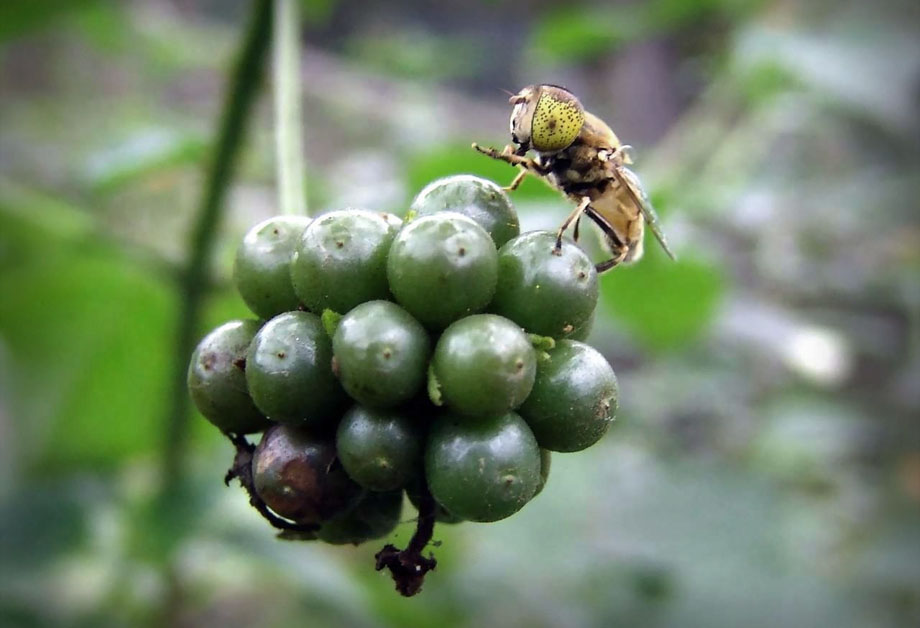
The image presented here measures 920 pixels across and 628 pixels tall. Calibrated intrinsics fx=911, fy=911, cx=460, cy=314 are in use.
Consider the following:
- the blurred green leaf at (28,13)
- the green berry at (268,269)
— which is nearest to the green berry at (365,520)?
the green berry at (268,269)

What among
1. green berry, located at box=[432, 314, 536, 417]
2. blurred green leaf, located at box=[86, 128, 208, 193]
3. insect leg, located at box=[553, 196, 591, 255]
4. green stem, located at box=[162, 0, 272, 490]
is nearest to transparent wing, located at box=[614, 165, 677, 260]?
insect leg, located at box=[553, 196, 591, 255]

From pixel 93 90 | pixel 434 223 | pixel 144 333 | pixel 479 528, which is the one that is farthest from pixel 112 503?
pixel 93 90

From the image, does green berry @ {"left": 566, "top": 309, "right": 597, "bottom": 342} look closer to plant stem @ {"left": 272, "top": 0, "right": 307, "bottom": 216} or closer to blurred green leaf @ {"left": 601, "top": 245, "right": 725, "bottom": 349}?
plant stem @ {"left": 272, "top": 0, "right": 307, "bottom": 216}

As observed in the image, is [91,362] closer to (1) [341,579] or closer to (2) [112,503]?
(2) [112,503]

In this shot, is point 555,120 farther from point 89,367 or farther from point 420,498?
point 89,367

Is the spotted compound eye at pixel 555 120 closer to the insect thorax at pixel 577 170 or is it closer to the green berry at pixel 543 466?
the insect thorax at pixel 577 170

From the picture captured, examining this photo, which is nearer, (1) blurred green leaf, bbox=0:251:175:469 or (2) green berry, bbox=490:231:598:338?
(2) green berry, bbox=490:231:598:338

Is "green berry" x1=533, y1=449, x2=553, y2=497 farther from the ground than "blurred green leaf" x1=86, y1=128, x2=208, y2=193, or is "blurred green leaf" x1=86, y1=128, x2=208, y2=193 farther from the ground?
"blurred green leaf" x1=86, y1=128, x2=208, y2=193

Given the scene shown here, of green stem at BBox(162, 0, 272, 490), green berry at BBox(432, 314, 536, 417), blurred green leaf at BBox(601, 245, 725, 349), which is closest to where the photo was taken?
green berry at BBox(432, 314, 536, 417)

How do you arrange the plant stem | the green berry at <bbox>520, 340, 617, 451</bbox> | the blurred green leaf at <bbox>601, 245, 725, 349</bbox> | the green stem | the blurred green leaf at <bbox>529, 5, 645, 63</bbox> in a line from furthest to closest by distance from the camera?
the blurred green leaf at <bbox>529, 5, 645, 63</bbox> < the blurred green leaf at <bbox>601, 245, 725, 349</bbox> < the green stem < the plant stem < the green berry at <bbox>520, 340, 617, 451</bbox>
